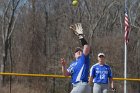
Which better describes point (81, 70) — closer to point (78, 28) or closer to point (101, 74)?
point (78, 28)

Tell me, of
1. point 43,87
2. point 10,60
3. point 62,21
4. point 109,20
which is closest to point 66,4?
point 62,21

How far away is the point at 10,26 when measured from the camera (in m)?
46.5

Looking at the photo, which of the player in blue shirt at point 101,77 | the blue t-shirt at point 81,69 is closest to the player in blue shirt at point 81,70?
the blue t-shirt at point 81,69

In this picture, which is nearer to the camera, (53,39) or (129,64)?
(129,64)

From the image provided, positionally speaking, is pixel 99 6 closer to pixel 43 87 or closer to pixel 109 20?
pixel 109 20

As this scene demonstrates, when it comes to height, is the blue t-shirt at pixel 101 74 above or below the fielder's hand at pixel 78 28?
below

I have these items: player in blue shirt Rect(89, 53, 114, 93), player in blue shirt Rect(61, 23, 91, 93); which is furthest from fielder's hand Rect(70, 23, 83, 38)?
player in blue shirt Rect(89, 53, 114, 93)

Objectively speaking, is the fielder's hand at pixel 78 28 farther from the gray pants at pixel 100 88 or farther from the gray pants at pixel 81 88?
the gray pants at pixel 100 88

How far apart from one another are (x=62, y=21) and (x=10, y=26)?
7.28 meters

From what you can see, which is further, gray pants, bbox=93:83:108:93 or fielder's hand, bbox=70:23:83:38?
gray pants, bbox=93:83:108:93

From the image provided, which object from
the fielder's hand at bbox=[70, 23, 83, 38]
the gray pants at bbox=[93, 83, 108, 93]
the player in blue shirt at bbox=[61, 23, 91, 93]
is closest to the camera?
the fielder's hand at bbox=[70, 23, 83, 38]

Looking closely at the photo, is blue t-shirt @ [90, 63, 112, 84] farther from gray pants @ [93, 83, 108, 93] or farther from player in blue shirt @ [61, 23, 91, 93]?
player in blue shirt @ [61, 23, 91, 93]

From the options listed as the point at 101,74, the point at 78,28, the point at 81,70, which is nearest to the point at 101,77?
the point at 101,74

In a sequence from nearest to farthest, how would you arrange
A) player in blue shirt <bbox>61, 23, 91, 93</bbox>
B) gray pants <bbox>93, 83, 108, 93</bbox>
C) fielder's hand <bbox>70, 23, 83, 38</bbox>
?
fielder's hand <bbox>70, 23, 83, 38</bbox>, player in blue shirt <bbox>61, 23, 91, 93</bbox>, gray pants <bbox>93, 83, 108, 93</bbox>
